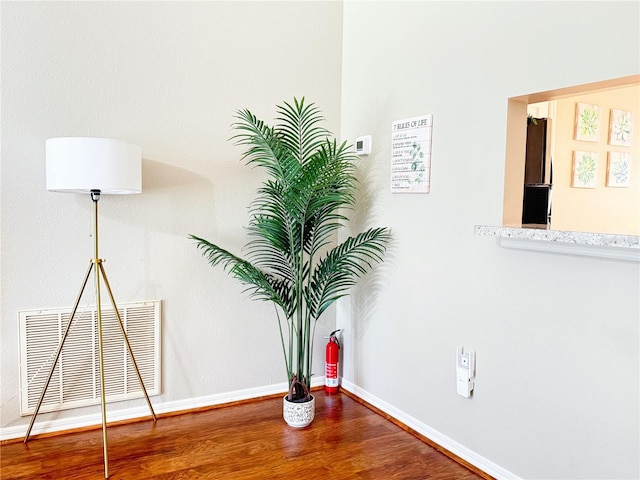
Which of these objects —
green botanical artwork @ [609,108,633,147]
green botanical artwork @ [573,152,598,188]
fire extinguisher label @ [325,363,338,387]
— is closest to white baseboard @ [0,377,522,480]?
fire extinguisher label @ [325,363,338,387]

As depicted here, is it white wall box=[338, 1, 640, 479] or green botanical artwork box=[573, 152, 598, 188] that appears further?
green botanical artwork box=[573, 152, 598, 188]

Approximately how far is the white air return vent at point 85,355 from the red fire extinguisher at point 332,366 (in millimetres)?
1064

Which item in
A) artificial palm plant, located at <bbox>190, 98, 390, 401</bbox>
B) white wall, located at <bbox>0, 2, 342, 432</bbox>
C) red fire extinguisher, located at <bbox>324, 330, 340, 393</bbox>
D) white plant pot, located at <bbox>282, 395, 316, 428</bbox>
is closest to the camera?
white wall, located at <bbox>0, 2, 342, 432</bbox>

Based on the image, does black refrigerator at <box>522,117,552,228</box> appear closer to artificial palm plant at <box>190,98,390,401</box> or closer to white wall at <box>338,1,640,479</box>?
white wall at <box>338,1,640,479</box>

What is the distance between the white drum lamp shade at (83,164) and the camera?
2.12m

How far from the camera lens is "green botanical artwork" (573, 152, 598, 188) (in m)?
3.09

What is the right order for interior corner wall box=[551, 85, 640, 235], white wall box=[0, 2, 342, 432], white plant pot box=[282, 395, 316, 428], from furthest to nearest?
interior corner wall box=[551, 85, 640, 235] < white plant pot box=[282, 395, 316, 428] < white wall box=[0, 2, 342, 432]

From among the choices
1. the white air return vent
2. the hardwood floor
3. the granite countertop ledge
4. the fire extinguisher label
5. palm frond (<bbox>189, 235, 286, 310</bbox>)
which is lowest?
the hardwood floor

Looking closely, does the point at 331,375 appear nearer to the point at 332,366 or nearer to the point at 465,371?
the point at 332,366

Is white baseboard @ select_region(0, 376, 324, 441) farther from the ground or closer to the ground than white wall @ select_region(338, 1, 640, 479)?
closer to the ground

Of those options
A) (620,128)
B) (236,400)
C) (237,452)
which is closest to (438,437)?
(237,452)

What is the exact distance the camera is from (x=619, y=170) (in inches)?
129

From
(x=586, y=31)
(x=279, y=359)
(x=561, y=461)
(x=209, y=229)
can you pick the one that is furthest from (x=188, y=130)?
(x=561, y=461)

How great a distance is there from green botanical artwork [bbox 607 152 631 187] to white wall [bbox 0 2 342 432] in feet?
6.07
